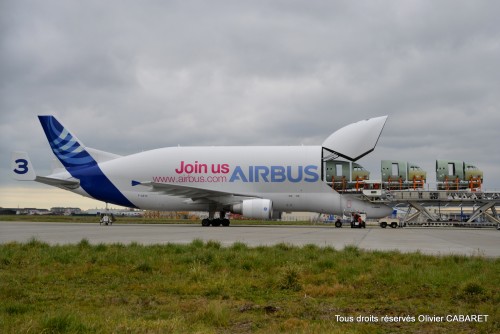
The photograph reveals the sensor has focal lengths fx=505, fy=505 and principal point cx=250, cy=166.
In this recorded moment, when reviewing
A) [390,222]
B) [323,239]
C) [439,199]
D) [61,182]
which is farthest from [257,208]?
[61,182]

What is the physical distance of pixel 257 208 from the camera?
30.5 m

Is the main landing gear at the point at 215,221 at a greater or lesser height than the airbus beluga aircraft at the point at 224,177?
lesser

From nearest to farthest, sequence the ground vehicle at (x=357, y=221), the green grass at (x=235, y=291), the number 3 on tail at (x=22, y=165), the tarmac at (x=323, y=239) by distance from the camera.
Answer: the green grass at (x=235, y=291) → the tarmac at (x=323, y=239) → the ground vehicle at (x=357, y=221) → the number 3 on tail at (x=22, y=165)

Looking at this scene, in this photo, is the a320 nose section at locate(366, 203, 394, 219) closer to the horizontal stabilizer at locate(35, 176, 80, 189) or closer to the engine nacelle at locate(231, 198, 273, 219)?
the engine nacelle at locate(231, 198, 273, 219)

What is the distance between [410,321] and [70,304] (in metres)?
4.25

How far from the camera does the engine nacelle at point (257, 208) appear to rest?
99.9 ft

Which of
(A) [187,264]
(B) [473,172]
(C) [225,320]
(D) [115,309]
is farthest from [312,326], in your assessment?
(B) [473,172]

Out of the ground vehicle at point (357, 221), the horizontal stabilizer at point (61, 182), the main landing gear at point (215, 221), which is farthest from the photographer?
the horizontal stabilizer at point (61, 182)

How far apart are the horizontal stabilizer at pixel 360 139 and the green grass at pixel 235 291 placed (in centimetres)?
2014

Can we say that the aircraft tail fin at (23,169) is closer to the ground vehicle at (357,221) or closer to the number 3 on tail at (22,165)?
the number 3 on tail at (22,165)

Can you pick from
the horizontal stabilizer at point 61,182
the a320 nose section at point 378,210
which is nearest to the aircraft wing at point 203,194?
the horizontal stabilizer at point 61,182

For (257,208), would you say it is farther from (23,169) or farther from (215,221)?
(23,169)

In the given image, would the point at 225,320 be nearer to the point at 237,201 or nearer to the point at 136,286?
the point at 136,286

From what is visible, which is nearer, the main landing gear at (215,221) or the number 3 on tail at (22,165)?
the main landing gear at (215,221)
